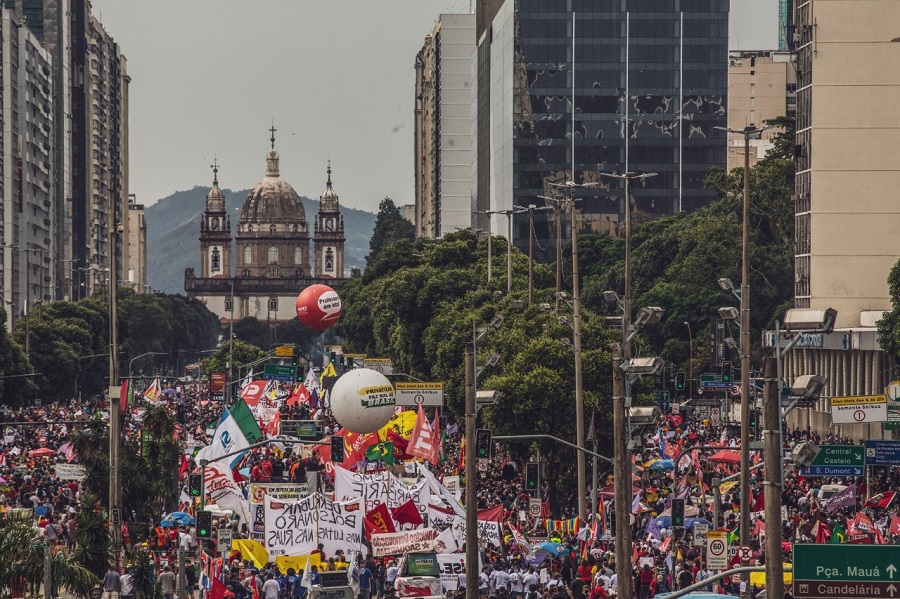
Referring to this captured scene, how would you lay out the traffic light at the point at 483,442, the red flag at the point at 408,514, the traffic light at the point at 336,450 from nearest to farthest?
the red flag at the point at 408,514
the traffic light at the point at 483,442
the traffic light at the point at 336,450

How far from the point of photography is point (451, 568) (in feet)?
110

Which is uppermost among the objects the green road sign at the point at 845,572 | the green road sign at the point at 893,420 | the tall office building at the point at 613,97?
the tall office building at the point at 613,97

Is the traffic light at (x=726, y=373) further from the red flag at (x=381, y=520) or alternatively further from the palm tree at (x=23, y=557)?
the palm tree at (x=23, y=557)

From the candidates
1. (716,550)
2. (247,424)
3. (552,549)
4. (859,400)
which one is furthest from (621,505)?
(247,424)

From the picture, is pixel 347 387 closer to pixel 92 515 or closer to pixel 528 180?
pixel 92 515

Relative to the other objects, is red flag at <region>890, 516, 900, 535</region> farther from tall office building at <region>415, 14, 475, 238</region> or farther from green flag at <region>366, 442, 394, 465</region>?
tall office building at <region>415, 14, 475, 238</region>

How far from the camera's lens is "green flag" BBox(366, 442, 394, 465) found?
157 ft

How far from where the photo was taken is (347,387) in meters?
45.8

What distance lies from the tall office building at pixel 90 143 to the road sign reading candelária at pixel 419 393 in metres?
114

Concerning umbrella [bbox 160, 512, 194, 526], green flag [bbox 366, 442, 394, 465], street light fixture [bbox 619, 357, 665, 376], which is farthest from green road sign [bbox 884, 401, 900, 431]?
umbrella [bbox 160, 512, 194, 526]

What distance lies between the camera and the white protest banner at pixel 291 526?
33781 mm

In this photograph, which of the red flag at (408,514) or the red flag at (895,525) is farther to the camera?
the red flag at (408,514)

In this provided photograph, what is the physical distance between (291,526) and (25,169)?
102m

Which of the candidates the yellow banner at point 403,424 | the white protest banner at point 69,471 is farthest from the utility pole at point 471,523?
the yellow banner at point 403,424
